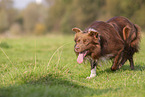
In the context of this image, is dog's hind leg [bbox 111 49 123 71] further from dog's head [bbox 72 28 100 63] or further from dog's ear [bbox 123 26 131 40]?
dog's head [bbox 72 28 100 63]

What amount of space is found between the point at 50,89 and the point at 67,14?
40.0 m

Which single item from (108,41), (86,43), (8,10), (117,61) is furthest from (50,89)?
(8,10)

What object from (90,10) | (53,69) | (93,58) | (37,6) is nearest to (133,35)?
(93,58)

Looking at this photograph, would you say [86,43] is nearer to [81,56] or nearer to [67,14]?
[81,56]

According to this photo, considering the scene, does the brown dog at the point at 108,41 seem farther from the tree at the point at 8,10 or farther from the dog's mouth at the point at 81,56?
the tree at the point at 8,10

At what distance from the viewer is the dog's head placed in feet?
18.6

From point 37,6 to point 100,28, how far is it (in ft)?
204

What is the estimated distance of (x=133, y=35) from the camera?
22.8ft

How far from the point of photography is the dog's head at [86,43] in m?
5.67

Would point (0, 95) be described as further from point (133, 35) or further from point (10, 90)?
point (133, 35)

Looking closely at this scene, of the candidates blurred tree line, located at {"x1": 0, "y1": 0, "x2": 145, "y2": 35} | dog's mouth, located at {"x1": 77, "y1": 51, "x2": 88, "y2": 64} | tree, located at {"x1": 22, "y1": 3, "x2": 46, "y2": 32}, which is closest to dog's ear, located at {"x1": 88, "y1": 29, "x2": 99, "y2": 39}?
dog's mouth, located at {"x1": 77, "y1": 51, "x2": 88, "y2": 64}

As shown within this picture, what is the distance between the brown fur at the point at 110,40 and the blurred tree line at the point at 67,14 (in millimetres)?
4632

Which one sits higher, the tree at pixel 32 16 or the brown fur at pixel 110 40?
the brown fur at pixel 110 40

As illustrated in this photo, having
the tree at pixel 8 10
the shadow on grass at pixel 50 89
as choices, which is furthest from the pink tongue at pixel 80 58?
the tree at pixel 8 10
